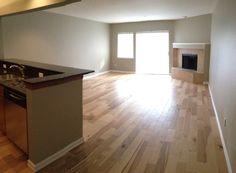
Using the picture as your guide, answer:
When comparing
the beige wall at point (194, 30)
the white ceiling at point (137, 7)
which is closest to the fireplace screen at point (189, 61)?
the beige wall at point (194, 30)

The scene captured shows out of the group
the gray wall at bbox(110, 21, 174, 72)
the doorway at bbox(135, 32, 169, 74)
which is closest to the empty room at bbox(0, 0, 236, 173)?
the gray wall at bbox(110, 21, 174, 72)

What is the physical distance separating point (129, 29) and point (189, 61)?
3.23 meters

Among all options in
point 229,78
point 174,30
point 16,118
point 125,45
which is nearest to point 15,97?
point 16,118

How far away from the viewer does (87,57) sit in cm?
852

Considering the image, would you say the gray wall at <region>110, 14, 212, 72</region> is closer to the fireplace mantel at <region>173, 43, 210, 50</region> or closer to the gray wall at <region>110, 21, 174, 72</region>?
the gray wall at <region>110, 21, 174, 72</region>

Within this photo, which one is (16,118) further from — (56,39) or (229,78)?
(56,39)

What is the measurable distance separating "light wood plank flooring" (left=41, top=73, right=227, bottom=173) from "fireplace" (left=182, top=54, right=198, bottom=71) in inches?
91.1

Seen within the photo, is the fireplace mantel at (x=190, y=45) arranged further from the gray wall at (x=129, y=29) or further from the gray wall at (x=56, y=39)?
the gray wall at (x=56, y=39)

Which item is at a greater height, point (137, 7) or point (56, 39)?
point (137, 7)

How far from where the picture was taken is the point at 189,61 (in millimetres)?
8133

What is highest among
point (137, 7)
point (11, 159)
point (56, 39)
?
point (137, 7)

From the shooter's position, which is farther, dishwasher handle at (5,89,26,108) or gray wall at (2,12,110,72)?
gray wall at (2,12,110,72)

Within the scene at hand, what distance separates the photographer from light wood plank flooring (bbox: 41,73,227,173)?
2.51 m

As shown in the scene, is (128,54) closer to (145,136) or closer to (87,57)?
(87,57)
